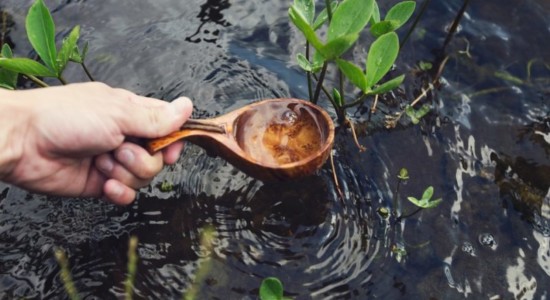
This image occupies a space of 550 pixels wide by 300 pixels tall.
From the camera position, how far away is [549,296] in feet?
5.95

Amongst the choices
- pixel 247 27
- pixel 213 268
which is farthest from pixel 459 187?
pixel 247 27

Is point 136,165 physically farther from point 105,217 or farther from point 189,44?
point 189,44

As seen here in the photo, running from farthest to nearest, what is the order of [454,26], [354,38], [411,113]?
[454,26], [411,113], [354,38]

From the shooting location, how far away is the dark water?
6.05 feet

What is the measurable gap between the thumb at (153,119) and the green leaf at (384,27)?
621 millimetres

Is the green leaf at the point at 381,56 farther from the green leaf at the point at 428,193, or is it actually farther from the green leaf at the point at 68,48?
the green leaf at the point at 68,48

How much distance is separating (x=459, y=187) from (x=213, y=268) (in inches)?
32.4

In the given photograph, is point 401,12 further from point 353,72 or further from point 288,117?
point 288,117

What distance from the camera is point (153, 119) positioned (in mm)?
1718

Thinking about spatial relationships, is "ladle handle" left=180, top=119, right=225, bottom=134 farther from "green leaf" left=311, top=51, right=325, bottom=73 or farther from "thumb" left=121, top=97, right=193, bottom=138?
"green leaf" left=311, top=51, right=325, bottom=73

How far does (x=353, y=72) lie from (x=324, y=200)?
18.2 inches

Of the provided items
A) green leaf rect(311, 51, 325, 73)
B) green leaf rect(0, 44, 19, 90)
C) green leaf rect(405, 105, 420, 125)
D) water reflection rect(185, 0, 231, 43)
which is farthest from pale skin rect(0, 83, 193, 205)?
green leaf rect(405, 105, 420, 125)

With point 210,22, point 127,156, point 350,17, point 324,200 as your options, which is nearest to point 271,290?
point 324,200

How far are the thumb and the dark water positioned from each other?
12.9 inches
